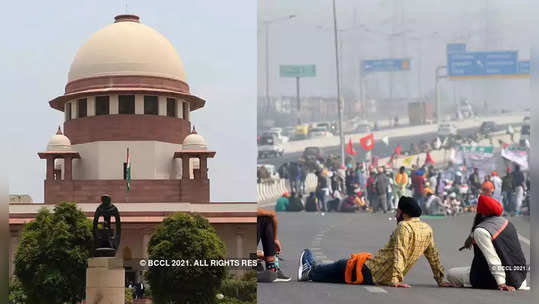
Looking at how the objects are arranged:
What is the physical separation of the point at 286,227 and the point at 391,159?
4.06 feet

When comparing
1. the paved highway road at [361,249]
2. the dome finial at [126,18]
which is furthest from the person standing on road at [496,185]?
the dome finial at [126,18]

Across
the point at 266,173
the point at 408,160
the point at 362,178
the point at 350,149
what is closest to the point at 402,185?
the point at 408,160

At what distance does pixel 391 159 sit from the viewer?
10367mm

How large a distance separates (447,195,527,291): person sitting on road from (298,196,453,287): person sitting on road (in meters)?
0.32

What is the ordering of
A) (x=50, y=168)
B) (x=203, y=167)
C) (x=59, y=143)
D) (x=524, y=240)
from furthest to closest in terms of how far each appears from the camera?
(x=59, y=143)
(x=50, y=168)
(x=203, y=167)
(x=524, y=240)

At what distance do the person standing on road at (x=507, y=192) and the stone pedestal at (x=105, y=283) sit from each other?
22.2 ft

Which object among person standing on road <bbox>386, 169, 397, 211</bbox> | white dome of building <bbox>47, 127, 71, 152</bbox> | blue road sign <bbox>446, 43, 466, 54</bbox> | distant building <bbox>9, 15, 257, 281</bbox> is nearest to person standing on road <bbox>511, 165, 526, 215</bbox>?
person standing on road <bbox>386, 169, 397, 211</bbox>

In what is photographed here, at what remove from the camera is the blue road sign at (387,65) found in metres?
10.3

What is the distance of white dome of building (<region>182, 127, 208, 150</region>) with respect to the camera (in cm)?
2564

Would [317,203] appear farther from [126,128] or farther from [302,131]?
[126,128]

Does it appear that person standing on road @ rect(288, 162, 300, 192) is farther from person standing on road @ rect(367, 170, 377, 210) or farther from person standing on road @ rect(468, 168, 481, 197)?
person standing on road @ rect(468, 168, 481, 197)

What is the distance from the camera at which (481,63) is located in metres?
10.3

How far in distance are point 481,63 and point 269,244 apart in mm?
2831

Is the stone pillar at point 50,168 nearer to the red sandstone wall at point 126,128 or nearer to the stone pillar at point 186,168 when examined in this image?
the red sandstone wall at point 126,128
